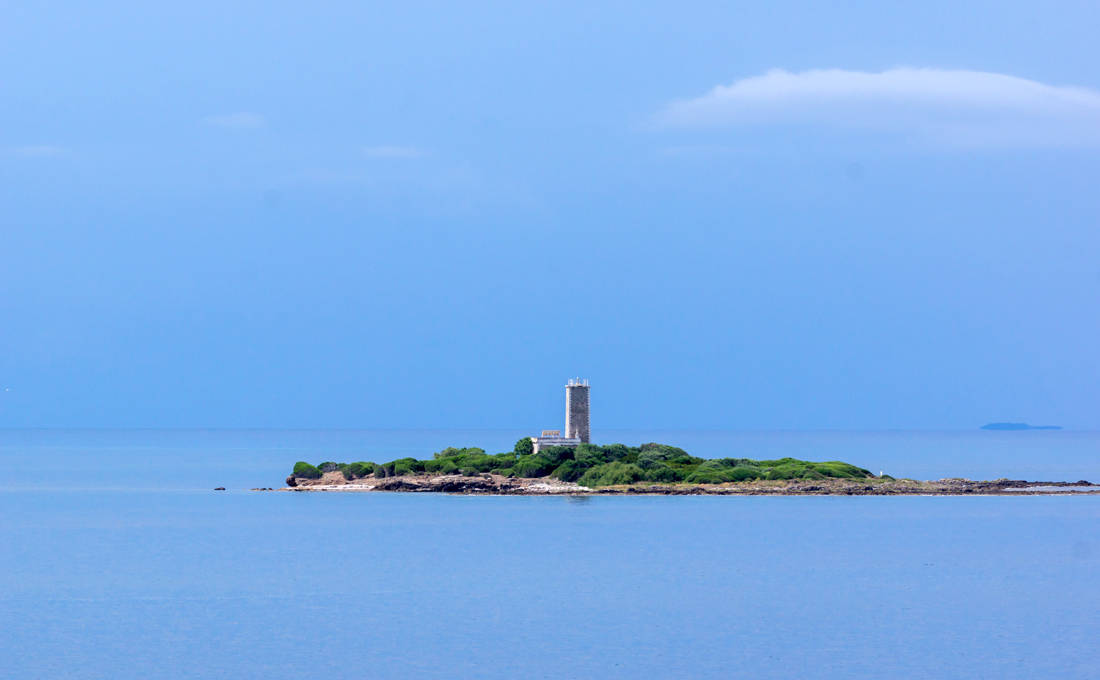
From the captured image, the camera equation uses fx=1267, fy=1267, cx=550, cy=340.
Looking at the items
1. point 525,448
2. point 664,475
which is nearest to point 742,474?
point 664,475

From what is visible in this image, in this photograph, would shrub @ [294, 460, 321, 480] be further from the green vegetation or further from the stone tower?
the stone tower

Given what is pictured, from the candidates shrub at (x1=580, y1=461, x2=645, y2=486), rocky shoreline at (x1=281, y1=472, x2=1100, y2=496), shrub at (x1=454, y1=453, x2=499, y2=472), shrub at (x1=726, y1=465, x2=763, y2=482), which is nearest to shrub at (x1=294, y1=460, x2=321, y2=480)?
rocky shoreline at (x1=281, y1=472, x2=1100, y2=496)

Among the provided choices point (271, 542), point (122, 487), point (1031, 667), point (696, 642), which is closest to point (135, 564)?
point (271, 542)

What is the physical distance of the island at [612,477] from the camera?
97.5m

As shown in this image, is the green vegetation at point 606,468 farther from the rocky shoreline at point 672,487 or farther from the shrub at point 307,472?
the rocky shoreline at point 672,487

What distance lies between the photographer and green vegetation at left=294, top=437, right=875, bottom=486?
3920 inches

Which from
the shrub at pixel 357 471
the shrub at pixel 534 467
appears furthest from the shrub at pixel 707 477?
the shrub at pixel 357 471

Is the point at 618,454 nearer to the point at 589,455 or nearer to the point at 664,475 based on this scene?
the point at 589,455

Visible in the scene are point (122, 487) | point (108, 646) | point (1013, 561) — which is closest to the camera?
point (108, 646)

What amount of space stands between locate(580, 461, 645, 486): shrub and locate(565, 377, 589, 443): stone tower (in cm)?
559

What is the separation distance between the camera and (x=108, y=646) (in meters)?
38.8

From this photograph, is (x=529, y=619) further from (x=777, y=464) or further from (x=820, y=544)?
(x=777, y=464)

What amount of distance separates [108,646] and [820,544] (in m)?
39.4

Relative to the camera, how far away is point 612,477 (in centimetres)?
9888
